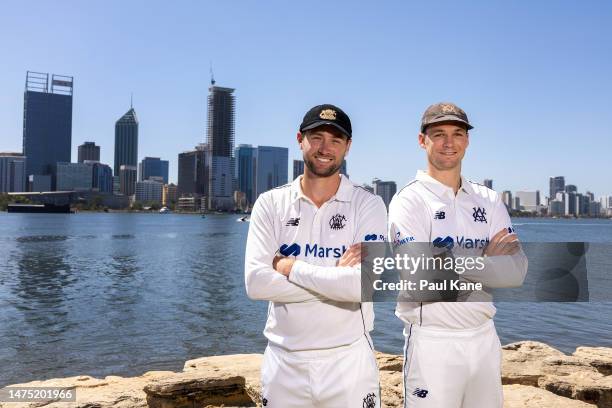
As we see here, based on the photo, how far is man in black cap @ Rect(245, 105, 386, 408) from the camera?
12.7 feet

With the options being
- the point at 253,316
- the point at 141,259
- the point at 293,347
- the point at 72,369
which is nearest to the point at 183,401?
the point at 293,347

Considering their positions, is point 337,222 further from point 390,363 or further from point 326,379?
point 390,363

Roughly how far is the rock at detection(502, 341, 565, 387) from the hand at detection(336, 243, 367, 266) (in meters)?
5.85

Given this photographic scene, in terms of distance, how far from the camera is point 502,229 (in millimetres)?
4316

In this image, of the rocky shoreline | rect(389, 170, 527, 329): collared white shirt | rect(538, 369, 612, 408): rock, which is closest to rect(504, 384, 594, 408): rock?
the rocky shoreline

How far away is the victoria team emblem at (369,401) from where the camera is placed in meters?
3.87

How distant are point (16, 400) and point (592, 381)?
842 cm

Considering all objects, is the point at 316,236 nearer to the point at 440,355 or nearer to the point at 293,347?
the point at 293,347

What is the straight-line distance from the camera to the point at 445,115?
4.22 metres

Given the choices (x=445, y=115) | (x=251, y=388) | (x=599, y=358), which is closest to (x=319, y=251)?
(x=445, y=115)

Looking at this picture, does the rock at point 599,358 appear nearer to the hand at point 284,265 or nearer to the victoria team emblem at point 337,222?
the victoria team emblem at point 337,222

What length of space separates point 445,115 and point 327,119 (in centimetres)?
100

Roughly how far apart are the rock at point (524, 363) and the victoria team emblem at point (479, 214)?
5290mm

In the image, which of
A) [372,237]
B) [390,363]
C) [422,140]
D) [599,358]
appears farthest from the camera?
[599,358]
